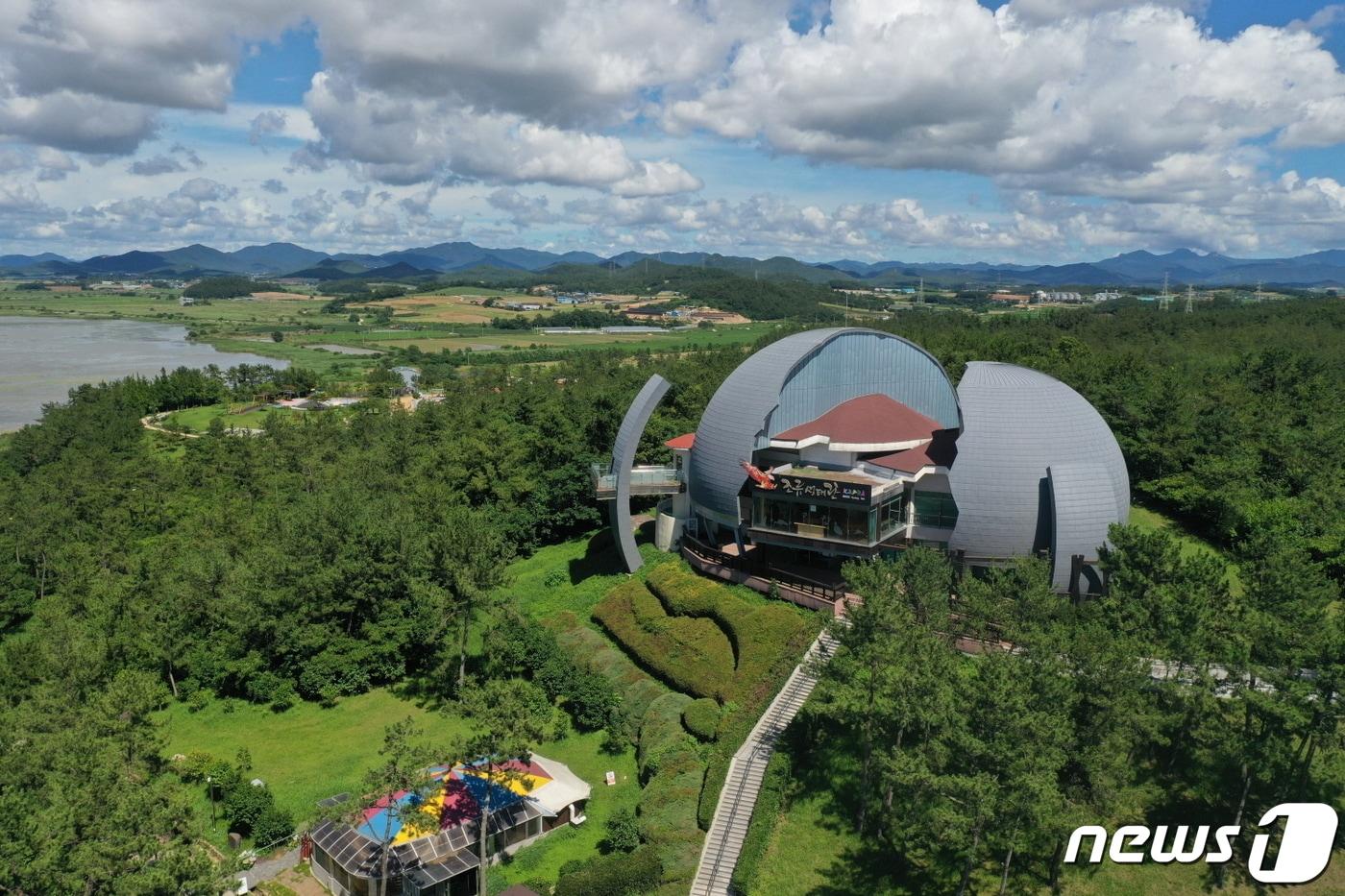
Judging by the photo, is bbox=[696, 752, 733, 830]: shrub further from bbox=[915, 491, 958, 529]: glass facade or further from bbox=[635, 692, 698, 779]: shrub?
bbox=[915, 491, 958, 529]: glass facade

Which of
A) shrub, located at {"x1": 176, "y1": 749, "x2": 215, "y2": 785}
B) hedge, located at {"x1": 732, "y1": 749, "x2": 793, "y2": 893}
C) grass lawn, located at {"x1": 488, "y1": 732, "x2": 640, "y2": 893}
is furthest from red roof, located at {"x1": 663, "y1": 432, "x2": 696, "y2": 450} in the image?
shrub, located at {"x1": 176, "y1": 749, "x2": 215, "y2": 785}

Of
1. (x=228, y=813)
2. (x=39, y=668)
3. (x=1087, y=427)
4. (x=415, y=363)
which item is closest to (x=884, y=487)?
(x=1087, y=427)

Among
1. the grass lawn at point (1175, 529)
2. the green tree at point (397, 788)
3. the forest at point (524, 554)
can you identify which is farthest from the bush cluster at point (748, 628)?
the grass lawn at point (1175, 529)

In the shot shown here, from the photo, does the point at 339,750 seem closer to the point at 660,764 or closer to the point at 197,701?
the point at 197,701

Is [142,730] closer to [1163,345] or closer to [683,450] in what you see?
[683,450]
